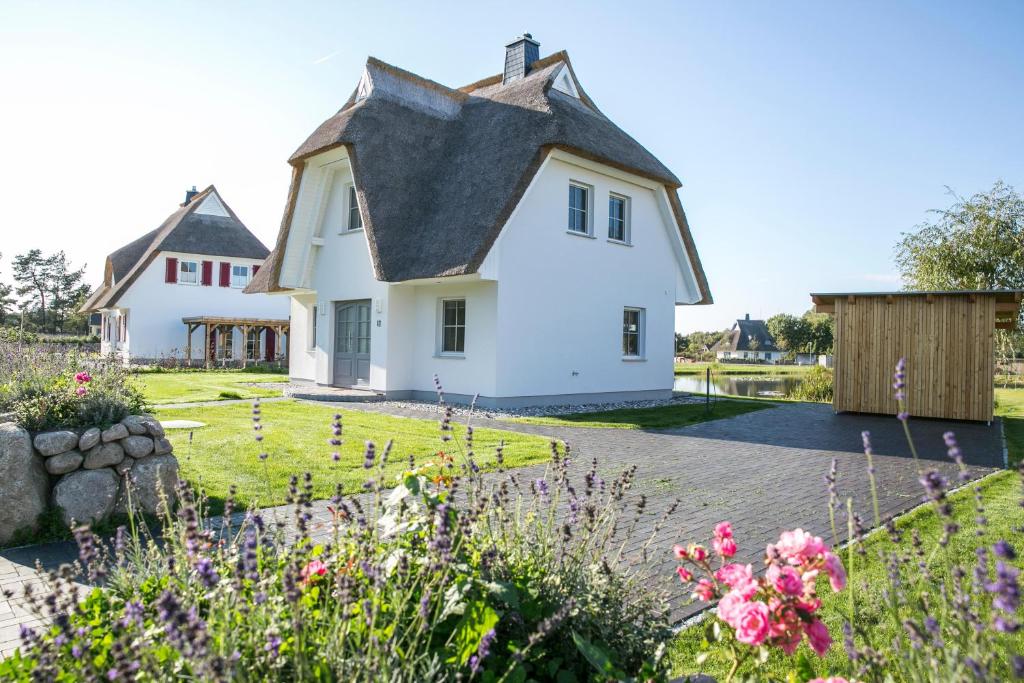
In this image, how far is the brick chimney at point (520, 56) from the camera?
17750 mm

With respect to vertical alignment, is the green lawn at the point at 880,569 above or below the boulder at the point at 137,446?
below

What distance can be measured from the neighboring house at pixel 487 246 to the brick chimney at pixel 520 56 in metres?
0.05

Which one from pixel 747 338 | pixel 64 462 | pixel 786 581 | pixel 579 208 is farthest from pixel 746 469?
pixel 747 338

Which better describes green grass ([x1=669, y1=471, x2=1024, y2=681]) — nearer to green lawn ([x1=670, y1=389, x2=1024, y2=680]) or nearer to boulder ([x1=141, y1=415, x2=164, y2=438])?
green lawn ([x1=670, y1=389, x2=1024, y2=680])

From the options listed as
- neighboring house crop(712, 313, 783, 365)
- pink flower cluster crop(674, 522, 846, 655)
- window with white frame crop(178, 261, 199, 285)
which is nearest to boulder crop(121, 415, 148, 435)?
pink flower cluster crop(674, 522, 846, 655)

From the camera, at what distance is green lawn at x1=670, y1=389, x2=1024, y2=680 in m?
3.06

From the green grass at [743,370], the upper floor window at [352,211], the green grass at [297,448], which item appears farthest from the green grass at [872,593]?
the green grass at [743,370]

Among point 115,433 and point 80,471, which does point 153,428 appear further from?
point 80,471

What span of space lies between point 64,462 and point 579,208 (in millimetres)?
12413

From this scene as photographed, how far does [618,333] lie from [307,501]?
1447 cm

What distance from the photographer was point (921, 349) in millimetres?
13867

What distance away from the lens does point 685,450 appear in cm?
934

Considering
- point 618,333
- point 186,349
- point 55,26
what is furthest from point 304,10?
point 186,349

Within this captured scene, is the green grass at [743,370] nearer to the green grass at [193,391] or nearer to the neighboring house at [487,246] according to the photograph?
the neighboring house at [487,246]
